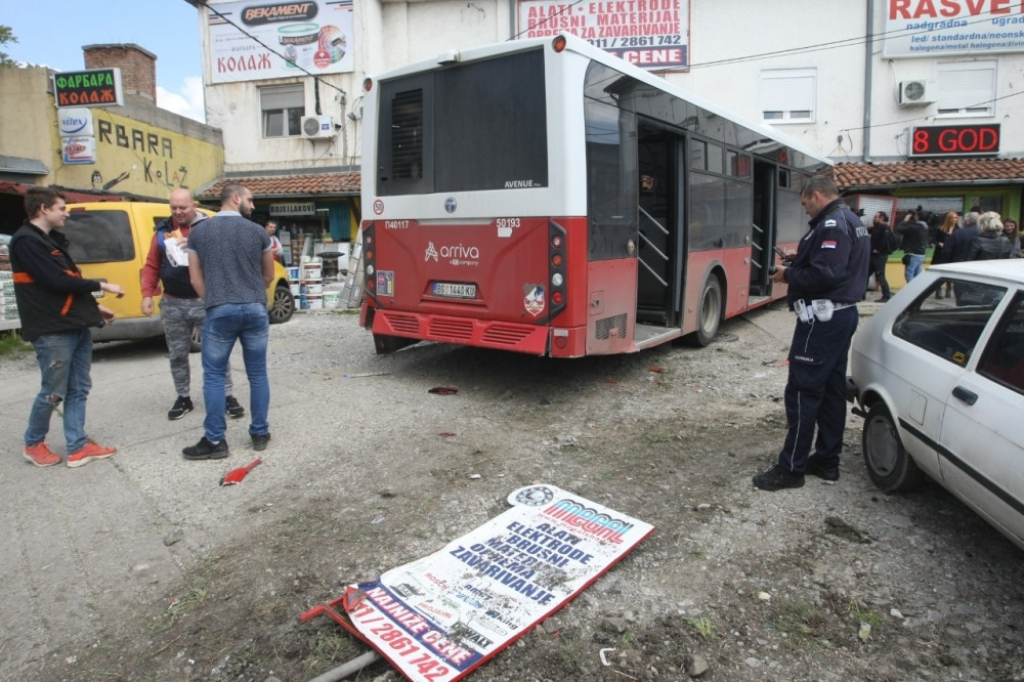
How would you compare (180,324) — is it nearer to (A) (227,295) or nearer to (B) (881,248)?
(A) (227,295)

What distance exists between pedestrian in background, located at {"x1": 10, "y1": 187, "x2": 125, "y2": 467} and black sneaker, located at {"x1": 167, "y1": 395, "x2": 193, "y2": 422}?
998mm

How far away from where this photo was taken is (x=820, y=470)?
4.37m

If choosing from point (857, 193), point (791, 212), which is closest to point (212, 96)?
point (791, 212)

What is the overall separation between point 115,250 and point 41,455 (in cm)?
423

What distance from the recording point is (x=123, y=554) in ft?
11.5

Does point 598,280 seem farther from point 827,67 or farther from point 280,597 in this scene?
point 827,67

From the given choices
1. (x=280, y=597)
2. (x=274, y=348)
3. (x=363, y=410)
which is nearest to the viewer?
(x=280, y=597)

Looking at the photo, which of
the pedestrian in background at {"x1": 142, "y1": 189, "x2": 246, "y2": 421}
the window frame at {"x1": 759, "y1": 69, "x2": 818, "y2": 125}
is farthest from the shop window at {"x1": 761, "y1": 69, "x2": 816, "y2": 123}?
the pedestrian in background at {"x1": 142, "y1": 189, "x2": 246, "y2": 421}

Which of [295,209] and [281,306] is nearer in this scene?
[281,306]

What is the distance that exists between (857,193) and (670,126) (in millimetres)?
11611

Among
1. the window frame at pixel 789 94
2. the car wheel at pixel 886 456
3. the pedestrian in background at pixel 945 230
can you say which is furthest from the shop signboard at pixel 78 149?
the window frame at pixel 789 94

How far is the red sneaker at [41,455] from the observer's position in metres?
4.58

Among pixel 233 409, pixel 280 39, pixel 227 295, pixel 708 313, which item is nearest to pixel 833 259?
pixel 227 295

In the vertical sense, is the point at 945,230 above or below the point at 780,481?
above
